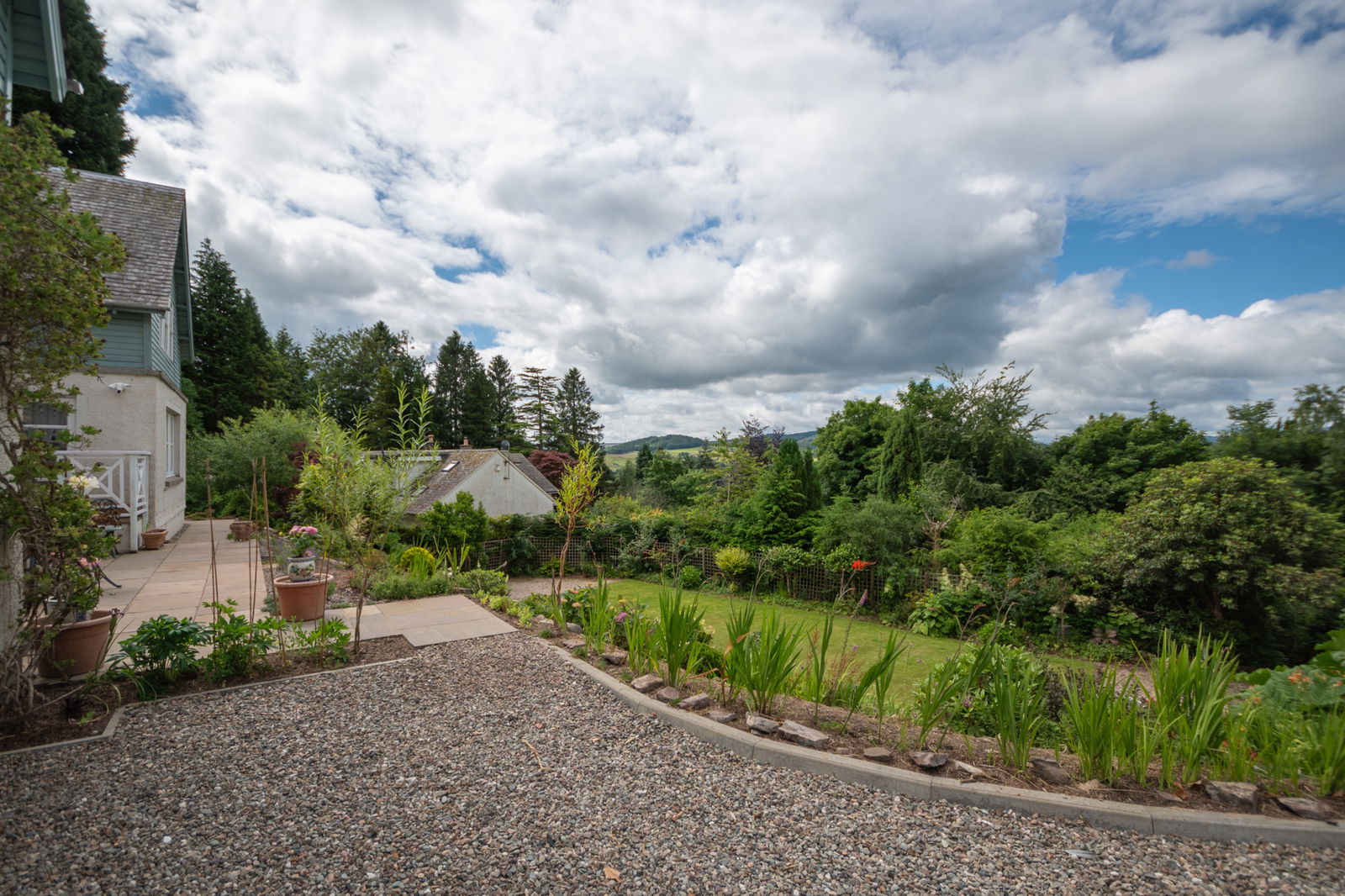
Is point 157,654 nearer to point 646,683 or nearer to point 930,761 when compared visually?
point 646,683

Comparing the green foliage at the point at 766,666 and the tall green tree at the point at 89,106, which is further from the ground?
the tall green tree at the point at 89,106

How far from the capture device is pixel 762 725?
10.7 feet

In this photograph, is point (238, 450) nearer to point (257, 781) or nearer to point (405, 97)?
point (405, 97)

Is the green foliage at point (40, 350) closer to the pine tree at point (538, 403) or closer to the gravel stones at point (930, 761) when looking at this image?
the gravel stones at point (930, 761)

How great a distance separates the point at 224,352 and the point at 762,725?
109 ft

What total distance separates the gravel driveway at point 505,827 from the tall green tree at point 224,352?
2856 cm

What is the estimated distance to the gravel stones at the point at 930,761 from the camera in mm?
2877

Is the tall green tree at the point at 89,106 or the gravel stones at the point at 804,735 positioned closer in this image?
the gravel stones at the point at 804,735

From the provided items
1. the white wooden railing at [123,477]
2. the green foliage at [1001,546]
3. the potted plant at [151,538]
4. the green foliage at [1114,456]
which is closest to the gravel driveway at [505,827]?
the green foliage at [1001,546]

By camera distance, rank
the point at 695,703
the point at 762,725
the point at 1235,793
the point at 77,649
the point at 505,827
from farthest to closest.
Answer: the point at 77,649 → the point at 695,703 → the point at 762,725 → the point at 1235,793 → the point at 505,827

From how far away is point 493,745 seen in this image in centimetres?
319

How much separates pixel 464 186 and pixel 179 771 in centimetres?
670

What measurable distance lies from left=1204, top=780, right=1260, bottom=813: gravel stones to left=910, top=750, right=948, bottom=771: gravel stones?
1108 mm

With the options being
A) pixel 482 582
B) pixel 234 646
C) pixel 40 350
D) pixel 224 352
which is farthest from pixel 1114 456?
pixel 224 352
